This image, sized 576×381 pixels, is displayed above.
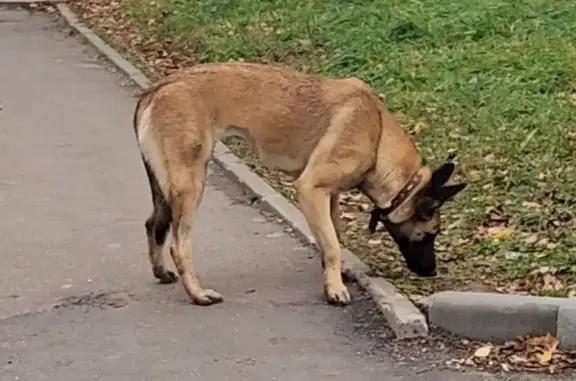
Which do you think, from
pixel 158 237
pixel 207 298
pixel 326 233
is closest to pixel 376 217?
pixel 326 233

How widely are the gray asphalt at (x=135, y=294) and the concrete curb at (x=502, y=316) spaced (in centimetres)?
32

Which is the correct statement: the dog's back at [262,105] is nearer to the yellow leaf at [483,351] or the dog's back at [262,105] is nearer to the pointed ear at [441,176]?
the pointed ear at [441,176]

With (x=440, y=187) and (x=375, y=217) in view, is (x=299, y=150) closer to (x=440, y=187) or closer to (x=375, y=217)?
(x=375, y=217)

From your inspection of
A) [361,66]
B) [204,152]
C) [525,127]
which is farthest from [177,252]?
[361,66]

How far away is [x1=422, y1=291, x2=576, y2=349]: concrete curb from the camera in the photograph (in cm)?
613

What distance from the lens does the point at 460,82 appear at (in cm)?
1163

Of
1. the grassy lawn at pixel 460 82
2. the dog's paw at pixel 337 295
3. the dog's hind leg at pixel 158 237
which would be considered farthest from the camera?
the grassy lawn at pixel 460 82

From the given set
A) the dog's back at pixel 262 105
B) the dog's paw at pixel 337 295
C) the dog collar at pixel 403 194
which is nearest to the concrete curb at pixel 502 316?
the dog's paw at pixel 337 295

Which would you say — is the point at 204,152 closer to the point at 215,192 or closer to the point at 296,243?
the point at 296,243

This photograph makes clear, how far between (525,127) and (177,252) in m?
3.80

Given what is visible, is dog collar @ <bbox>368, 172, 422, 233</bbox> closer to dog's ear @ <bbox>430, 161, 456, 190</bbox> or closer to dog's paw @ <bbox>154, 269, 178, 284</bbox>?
dog's ear @ <bbox>430, 161, 456, 190</bbox>

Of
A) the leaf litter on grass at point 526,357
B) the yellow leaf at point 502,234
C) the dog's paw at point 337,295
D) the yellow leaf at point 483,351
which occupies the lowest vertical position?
the dog's paw at point 337,295

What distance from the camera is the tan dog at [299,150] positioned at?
283 inches

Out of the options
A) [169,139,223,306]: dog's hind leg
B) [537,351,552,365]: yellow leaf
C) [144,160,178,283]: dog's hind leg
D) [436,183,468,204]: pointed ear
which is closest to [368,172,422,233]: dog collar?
[436,183,468,204]: pointed ear
